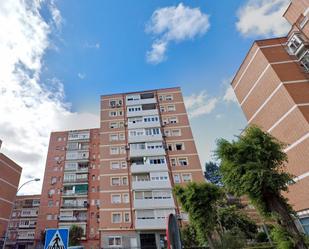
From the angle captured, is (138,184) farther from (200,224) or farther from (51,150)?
(51,150)

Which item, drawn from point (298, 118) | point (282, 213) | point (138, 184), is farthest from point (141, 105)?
point (282, 213)

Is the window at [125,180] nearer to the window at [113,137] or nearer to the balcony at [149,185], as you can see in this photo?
the balcony at [149,185]

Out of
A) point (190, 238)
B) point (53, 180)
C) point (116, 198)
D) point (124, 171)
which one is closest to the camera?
point (190, 238)

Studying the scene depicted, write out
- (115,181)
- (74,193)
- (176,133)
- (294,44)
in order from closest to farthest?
1. (294,44)
2. (115,181)
3. (176,133)
4. (74,193)

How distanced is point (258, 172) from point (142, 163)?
2149 centimetres

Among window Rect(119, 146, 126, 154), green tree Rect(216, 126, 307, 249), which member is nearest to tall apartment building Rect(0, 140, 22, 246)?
window Rect(119, 146, 126, 154)

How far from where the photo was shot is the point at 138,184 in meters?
27.8

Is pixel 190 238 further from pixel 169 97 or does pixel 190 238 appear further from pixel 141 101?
pixel 169 97

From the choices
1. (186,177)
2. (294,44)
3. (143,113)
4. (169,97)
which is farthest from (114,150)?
(294,44)

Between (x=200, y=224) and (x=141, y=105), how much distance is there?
23.8 m

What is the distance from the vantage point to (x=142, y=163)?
1193 inches

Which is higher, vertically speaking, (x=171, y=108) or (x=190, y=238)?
(x=171, y=108)

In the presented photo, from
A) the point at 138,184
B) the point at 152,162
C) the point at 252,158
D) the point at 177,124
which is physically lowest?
the point at 252,158

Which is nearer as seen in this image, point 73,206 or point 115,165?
point 115,165
